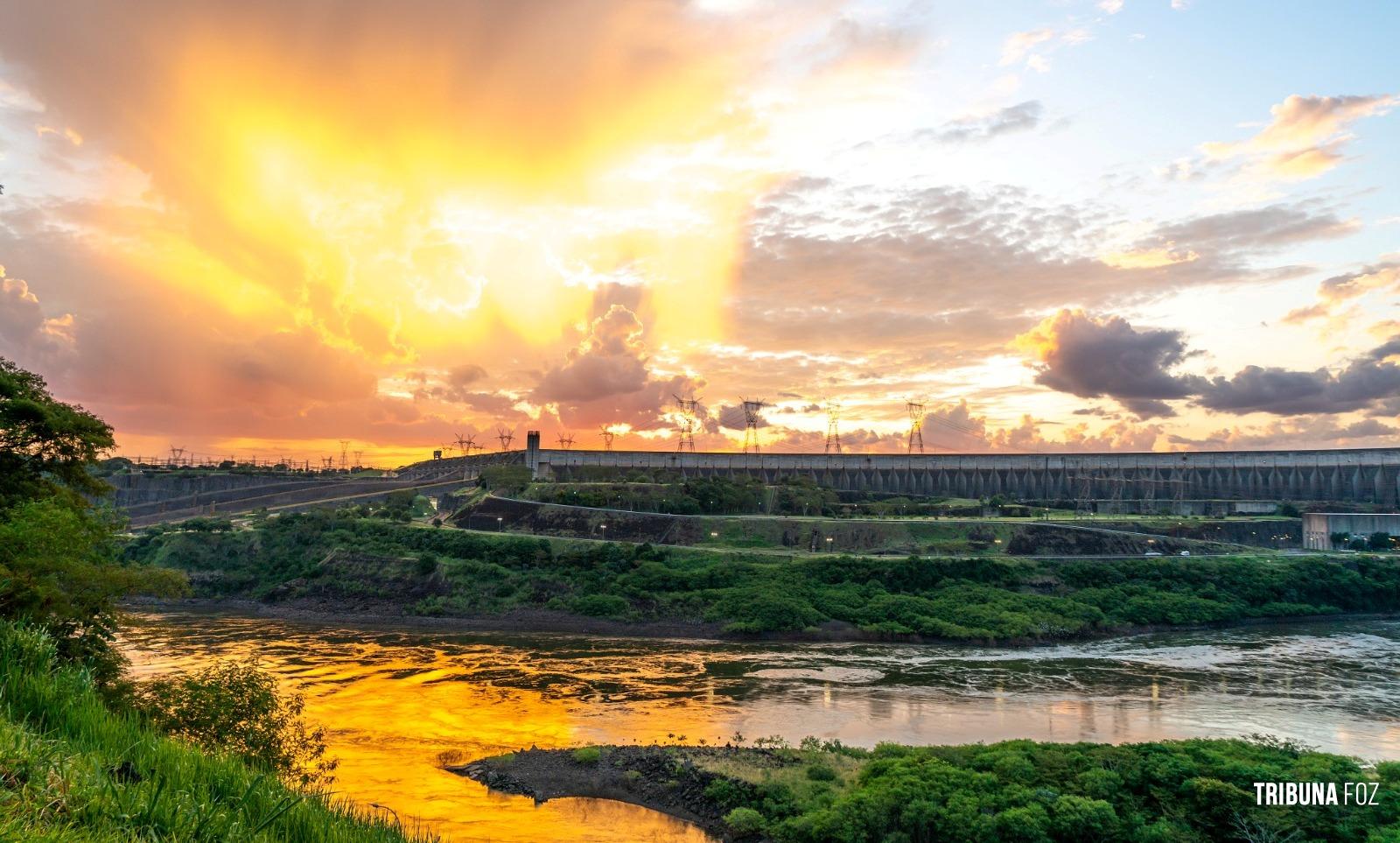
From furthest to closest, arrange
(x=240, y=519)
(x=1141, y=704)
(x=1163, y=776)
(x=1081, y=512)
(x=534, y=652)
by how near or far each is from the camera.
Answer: (x=1081, y=512), (x=240, y=519), (x=534, y=652), (x=1141, y=704), (x=1163, y=776)

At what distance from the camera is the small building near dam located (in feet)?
391

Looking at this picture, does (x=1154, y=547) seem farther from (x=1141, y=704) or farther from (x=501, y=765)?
(x=501, y=765)

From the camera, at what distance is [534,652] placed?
71.2 meters

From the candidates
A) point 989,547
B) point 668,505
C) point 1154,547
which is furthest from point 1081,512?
point 668,505

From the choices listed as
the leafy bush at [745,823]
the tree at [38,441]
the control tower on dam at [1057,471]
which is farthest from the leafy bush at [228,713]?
the control tower on dam at [1057,471]

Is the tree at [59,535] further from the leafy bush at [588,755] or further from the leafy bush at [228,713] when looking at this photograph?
the leafy bush at [588,755]

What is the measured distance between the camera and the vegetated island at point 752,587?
8044 centimetres

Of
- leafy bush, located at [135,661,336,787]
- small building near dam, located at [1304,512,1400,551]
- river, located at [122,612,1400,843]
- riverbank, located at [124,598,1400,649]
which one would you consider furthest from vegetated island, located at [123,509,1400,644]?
leafy bush, located at [135,661,336,787]

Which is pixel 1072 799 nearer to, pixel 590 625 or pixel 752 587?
pixel 752 587

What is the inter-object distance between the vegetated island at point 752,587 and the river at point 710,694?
14.7ft

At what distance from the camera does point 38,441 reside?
1193 inches

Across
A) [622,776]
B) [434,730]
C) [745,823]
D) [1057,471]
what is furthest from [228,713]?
[1057,471]

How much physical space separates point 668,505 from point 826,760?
273ft

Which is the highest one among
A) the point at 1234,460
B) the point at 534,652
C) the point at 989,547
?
the point at 1234,460
